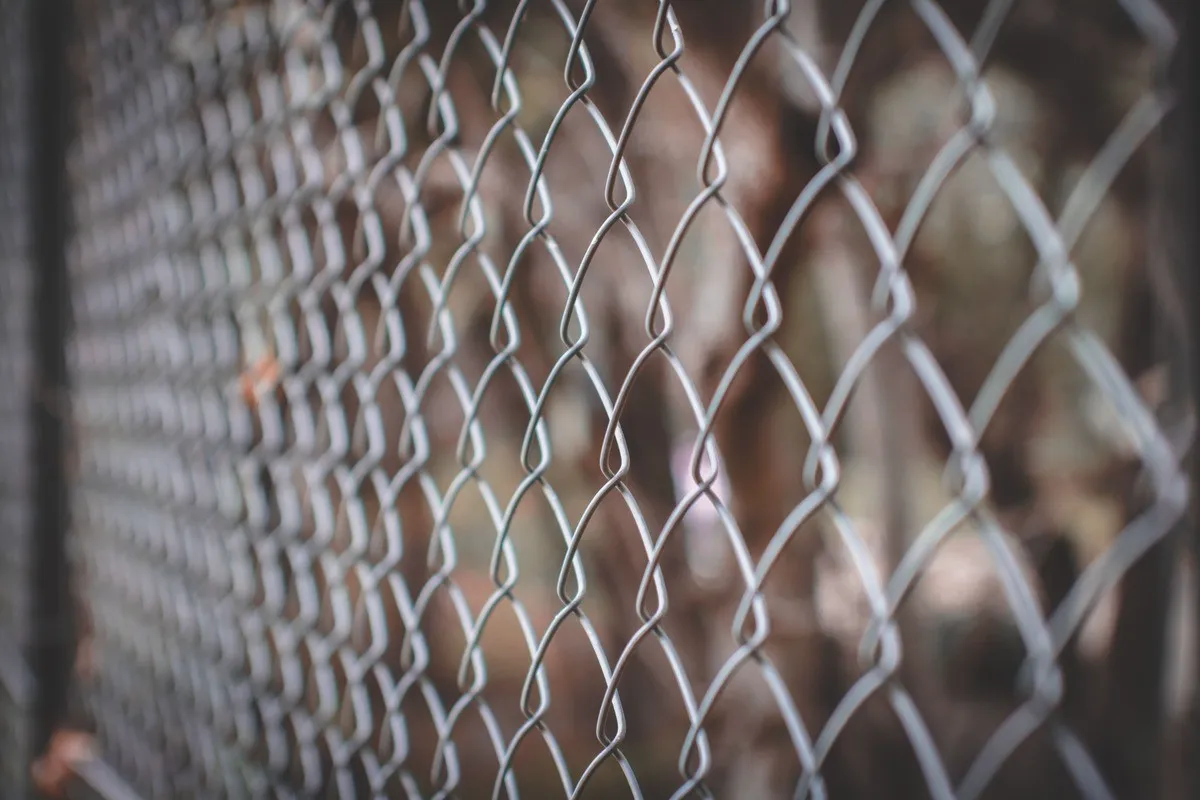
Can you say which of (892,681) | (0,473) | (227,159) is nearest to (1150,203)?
(892,681)

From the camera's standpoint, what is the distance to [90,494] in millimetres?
1669

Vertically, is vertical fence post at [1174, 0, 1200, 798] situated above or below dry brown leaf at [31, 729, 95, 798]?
above

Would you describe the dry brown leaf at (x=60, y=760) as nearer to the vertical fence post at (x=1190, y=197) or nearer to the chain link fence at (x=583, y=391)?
the chain link fence at (x=583, y=391)

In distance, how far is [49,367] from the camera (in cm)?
170

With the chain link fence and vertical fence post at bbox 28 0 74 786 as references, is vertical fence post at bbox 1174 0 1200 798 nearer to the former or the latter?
the chain link fence

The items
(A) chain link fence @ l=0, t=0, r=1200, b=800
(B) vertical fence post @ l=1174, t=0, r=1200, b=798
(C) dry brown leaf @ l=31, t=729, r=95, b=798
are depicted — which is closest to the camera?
(B) vertical fence post @ l=1174, t=0, r=1200, b=798

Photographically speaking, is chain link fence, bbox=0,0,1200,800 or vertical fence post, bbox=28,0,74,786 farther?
vertical fence post, bbox=28,0,74,786

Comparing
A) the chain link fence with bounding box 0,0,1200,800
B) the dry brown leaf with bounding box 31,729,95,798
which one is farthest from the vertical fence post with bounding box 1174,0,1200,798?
the dry brown leaf with bounding box 31,729,95,798

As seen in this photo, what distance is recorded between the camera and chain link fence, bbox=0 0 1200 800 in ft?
2.20

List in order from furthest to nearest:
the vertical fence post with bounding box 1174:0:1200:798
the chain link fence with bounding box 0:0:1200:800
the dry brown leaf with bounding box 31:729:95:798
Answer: the dry brown leaf with bounding box 31:729:95:798
the chain link fence with bounding box 0:0:1200:800
the vertical fence post with bounding box 1174:0:1200:798

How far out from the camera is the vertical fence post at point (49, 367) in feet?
5.33

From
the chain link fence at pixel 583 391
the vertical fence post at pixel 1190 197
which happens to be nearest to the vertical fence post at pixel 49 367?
the chain link fence at pixel 583 391

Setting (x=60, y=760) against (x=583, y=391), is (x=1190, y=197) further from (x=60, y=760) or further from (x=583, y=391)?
(x=60, y=760)

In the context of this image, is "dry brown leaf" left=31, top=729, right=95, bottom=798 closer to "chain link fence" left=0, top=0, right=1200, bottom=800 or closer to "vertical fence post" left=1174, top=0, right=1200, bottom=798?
"chain link fence" left=0, top=0, right=1200, bottom=800
